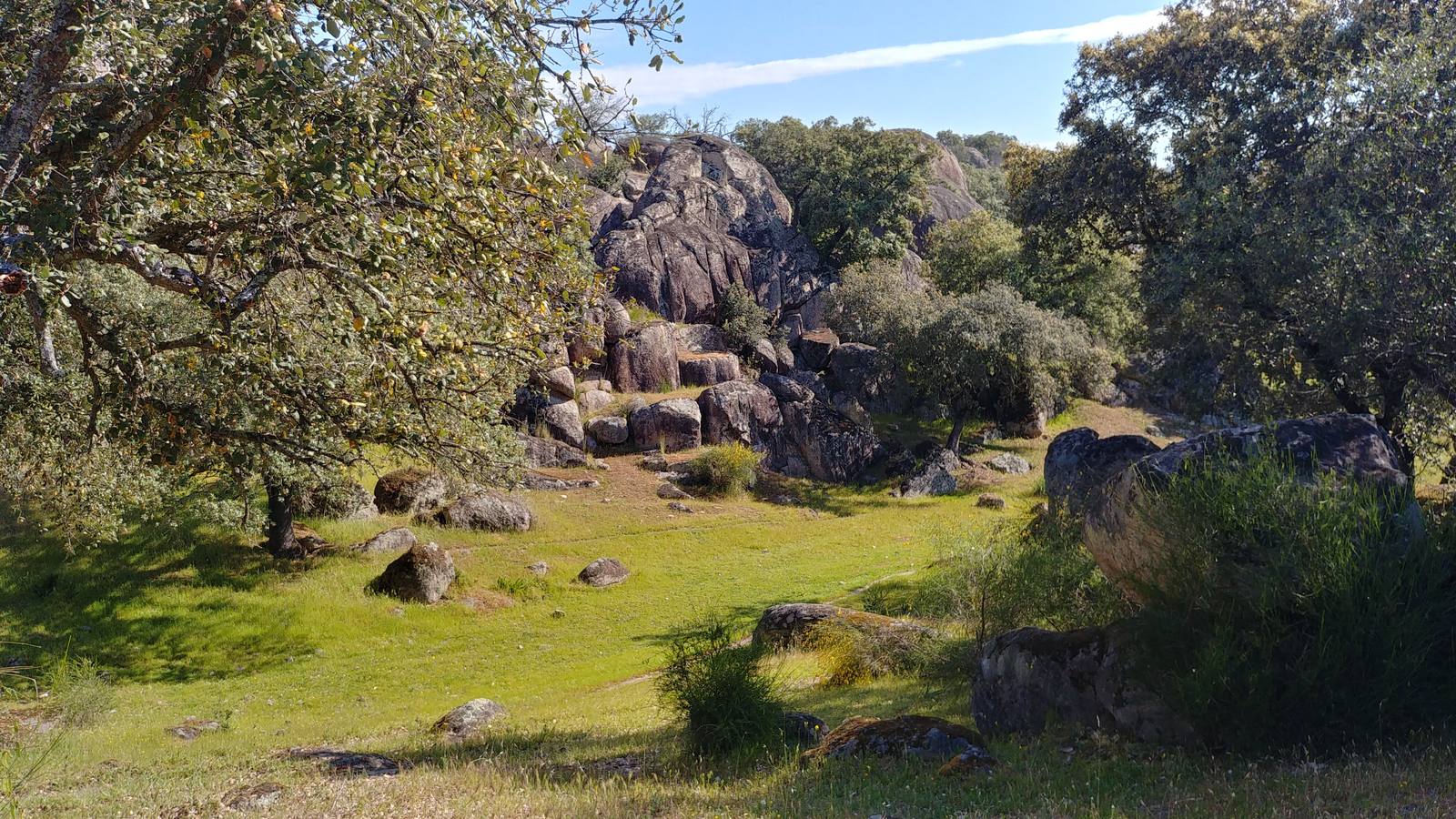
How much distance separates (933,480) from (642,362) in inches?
646

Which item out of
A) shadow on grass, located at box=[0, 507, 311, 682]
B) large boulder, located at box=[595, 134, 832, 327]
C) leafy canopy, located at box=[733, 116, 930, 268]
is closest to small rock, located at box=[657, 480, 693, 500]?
shadow on grass, located at box=[0, 507, 311, 682]

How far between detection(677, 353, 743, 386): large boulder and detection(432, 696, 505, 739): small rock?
3288 centimetres

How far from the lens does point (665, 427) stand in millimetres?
42625

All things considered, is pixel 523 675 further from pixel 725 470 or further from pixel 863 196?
pixel 863 196

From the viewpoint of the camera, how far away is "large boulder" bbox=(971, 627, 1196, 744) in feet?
29.4

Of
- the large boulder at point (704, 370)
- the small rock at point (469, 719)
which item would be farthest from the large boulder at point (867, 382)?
the small rock at point (469, 719)

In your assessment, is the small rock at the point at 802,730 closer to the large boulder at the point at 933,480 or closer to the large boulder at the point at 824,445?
the large boulder at the point at 933,480

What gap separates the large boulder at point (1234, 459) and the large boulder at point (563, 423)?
3282 cm

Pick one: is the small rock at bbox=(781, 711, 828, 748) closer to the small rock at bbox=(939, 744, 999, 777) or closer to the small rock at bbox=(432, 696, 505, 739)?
the small rock at bbox=(939, 744, 999, 777)

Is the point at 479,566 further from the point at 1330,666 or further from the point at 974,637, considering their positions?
the point at 1330,666

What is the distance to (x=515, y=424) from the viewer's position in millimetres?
38969

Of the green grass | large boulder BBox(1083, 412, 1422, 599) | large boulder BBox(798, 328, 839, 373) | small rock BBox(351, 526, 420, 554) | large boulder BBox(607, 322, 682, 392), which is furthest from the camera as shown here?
large boulder BBox(798, 328, 839, 373)

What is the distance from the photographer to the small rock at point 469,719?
48.8ft

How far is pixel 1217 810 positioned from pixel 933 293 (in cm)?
4832
